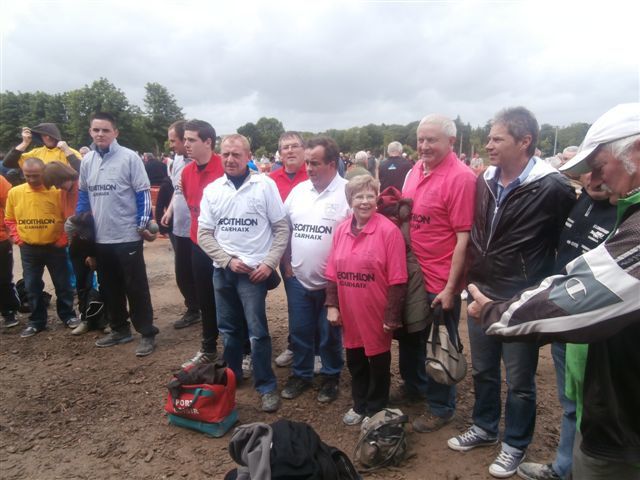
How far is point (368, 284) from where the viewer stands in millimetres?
3064

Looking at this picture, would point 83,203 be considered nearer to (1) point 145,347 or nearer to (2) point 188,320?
(1) point 145,347

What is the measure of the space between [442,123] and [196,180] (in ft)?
8.70

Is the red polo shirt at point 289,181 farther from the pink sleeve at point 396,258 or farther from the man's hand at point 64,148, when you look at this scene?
the man's hand at point 64,148

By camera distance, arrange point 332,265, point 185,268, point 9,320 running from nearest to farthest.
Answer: point 332,265 → point 185,268 → point 9,320

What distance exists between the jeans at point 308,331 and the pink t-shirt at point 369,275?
0.49 meters

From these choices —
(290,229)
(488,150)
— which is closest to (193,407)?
(290,229)

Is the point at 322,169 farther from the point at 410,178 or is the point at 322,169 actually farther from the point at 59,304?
the point at 59,304

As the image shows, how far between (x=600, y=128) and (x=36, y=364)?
214 inches

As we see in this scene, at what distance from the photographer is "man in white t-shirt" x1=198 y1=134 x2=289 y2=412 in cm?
354

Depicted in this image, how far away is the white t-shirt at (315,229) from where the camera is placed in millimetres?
3473

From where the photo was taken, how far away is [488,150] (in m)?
2.73

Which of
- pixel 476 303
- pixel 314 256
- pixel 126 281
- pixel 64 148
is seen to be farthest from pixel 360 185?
pixel 64 148

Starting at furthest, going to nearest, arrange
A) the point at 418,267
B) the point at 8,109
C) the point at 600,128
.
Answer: the point at 8,109 → the point at 418,267 → the point at 600,128

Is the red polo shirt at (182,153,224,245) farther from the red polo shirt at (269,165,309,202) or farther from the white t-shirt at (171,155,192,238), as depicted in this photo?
the red polo shirt at (269,165,309,202)
